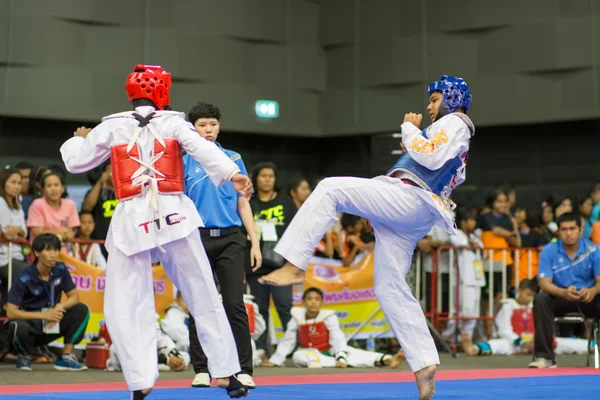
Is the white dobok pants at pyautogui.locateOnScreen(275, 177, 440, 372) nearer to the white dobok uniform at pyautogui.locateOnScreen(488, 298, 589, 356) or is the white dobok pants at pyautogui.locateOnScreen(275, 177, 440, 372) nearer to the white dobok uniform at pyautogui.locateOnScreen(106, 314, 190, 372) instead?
the white dobok uniform at pyautogui.locateOnScreen(106, 314, 190, 372)

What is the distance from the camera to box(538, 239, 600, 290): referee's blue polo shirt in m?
8.68

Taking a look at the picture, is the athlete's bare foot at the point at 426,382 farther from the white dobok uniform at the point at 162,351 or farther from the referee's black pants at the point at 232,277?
the white dobok uniform at the point at 162,351

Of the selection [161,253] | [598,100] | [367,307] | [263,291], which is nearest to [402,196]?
[161,253]

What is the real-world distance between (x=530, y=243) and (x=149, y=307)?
7.38 m

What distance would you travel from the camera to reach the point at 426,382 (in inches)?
203

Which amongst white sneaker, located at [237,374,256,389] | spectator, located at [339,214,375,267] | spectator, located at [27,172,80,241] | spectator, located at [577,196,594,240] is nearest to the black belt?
white sneaker, located at [237,374,256,389]

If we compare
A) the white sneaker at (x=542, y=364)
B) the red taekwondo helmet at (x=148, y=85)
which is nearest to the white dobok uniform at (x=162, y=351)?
the white sneaker at (x=542, y=364)

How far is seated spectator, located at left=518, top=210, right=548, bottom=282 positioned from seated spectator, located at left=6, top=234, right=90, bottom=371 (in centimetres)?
501

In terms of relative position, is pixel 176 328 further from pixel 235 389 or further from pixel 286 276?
pixel 286 276

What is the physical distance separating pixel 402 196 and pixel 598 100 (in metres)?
9.18

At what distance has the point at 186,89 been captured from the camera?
47.1 ft

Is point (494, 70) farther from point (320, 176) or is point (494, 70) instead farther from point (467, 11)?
point (320, 176)

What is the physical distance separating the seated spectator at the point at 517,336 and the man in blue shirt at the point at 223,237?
4546 mm

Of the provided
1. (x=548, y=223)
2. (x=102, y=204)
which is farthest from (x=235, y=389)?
(x=548, y=223)
